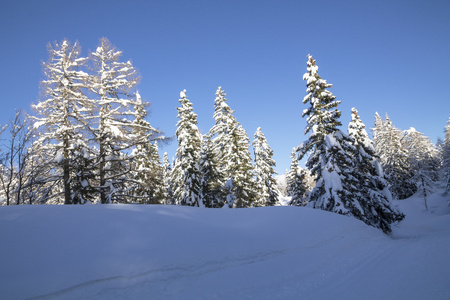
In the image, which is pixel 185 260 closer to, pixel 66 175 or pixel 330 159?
pixel 66 175

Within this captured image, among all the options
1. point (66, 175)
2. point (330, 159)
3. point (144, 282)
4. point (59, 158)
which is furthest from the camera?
point (330, 159)

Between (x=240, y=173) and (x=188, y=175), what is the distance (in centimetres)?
512

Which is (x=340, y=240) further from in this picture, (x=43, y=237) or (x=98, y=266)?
(x=43, y=237)

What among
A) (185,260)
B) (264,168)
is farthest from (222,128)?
(185,260)

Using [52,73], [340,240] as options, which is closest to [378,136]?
[340,240]

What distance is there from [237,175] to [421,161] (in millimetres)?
34053

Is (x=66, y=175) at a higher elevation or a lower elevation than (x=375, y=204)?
higher

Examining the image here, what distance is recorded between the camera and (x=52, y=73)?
12.5 metres

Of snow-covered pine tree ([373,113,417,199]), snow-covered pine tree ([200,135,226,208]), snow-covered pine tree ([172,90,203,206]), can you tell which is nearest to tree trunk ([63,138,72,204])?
snow-covered pine tree ([172,90,203,206])

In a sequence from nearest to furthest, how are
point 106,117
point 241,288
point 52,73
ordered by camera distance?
1. point 241,288
2. point 52,73
3. point 106,117

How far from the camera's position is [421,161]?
3759 cm

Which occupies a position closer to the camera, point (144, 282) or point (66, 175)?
point (144, 282)

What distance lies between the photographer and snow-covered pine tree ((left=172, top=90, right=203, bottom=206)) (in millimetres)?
21688

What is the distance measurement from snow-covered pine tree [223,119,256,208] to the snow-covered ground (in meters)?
15.5
